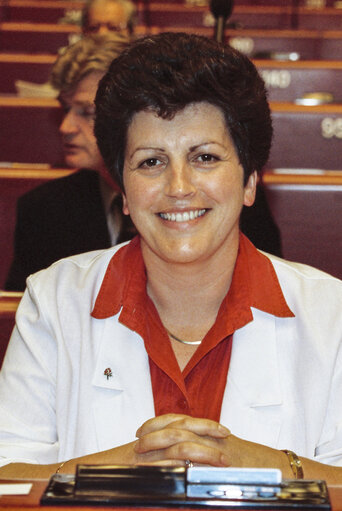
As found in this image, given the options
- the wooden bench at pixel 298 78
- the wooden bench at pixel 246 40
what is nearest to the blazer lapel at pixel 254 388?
the wooden bench at pixel 298 78

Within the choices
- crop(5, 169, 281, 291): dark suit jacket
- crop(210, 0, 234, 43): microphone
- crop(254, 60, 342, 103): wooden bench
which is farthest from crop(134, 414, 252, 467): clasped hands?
crop(254, 60, 342, 103): wooden bench

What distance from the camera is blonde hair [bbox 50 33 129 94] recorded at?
1647 mm

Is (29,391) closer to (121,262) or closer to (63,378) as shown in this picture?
(63,378)

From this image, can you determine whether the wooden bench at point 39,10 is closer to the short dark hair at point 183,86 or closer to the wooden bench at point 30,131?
the wooden bench at point 30,131

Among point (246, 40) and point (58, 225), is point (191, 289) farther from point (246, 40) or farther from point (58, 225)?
point (246, 40)

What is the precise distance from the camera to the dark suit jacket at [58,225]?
1.53m

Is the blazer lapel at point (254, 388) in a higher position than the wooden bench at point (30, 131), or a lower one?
lower

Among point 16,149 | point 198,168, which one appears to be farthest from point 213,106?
point 16,149

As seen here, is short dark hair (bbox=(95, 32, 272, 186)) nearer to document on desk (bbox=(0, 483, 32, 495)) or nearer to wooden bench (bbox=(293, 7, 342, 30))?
document on desk (bbox=(0, 483, 32, 495))

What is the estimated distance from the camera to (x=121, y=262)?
43.5 inches

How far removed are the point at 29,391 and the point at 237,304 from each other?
29 centimetres

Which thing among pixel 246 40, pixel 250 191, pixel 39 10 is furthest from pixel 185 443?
pixel 39 10

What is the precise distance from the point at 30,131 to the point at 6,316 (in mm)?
928

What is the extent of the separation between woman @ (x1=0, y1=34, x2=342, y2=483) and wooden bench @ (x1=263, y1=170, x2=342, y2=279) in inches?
18.6
